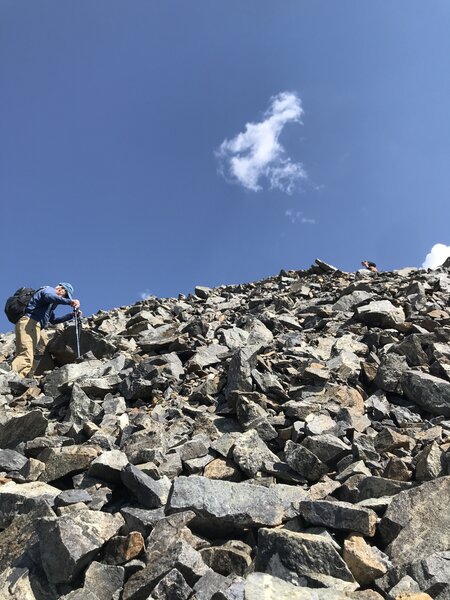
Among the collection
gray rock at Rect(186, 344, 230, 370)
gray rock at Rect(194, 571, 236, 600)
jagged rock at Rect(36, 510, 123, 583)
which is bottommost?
gray rock at Rect(194, 571, 236, 600)

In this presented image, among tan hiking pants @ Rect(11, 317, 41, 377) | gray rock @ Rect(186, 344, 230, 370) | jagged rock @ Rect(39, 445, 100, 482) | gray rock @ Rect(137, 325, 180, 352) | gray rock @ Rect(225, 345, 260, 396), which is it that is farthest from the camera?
tan hiking pants @ Rect(11, 317, 41, 377)

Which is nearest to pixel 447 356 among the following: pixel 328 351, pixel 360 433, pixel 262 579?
pixel 328 351

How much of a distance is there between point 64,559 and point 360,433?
15.2 feet

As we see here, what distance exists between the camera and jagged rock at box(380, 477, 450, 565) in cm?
457

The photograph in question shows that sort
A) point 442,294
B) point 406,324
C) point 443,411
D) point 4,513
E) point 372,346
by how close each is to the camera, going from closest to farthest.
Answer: point 4,513 → point 443,411 → point 372,346 → point 406,324 → point 442,294

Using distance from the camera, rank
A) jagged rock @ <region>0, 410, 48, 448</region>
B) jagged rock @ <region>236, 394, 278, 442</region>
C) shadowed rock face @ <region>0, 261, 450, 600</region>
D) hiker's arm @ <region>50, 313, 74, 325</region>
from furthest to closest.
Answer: hiker's arm @ <region>50, 313, 74, 325</region> → jagged rock @ <region>0, 410, 48, 448</region> → jagged rock @ <region>236, 394, 278, 442</region> → shadowed rock face @ <region>0, 261, 450, 600</region>

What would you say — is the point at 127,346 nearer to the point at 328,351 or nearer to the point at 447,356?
the point at 328,351

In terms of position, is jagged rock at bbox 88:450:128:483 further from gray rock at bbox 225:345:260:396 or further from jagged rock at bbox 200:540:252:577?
gray rock at bbox 225:345:260:396

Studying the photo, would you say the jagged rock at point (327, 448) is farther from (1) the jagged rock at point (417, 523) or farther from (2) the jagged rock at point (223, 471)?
(1) the jagged rock at point (417, 523)

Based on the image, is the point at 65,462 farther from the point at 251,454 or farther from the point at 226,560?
the point at 226,560

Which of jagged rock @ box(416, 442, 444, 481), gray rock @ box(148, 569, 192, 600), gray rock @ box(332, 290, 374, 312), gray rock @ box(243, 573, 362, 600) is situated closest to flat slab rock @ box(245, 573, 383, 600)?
gray rock @ box(243, 573, 362, 600)

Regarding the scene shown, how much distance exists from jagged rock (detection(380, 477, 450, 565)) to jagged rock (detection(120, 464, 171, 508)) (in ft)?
8.04

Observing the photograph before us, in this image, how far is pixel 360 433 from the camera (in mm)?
7281

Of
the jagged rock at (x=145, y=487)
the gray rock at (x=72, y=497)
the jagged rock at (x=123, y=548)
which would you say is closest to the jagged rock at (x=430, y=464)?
the jagged rock at (x=145, y=487)
